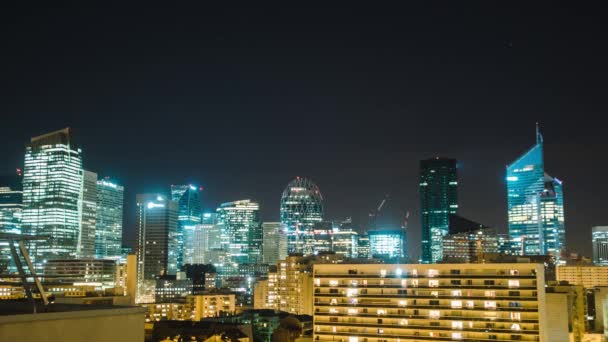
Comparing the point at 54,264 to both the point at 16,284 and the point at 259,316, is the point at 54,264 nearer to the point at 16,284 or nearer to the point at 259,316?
the point at 259,316

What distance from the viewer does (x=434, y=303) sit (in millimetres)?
65938

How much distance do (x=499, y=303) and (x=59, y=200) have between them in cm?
15294

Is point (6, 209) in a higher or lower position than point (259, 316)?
higher

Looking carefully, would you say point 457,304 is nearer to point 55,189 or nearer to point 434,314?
point 434,314

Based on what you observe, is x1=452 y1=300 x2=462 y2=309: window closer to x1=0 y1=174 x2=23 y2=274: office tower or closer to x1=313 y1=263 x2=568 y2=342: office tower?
x1=313 y1=263 x2=568 y2=342: office tower

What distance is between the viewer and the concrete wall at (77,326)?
7.46m

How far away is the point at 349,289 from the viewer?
7044 centimetres

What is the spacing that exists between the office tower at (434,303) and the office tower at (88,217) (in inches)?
5377

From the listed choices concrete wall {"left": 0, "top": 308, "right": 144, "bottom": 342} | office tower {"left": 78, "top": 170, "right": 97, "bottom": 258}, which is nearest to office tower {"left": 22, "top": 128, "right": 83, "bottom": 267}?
office tower {"left": 78, "top": 170, "right": 97, "bottom": 258}

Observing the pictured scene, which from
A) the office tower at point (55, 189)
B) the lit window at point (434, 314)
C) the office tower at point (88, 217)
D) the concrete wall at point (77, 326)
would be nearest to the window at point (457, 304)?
the lit window at point (434, 314)

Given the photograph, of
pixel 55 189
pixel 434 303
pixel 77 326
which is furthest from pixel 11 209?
pixel 77 326

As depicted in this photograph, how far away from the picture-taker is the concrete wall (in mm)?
7465

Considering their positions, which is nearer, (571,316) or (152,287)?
(571,316)

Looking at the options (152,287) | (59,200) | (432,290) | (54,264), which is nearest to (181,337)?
(432,290)
